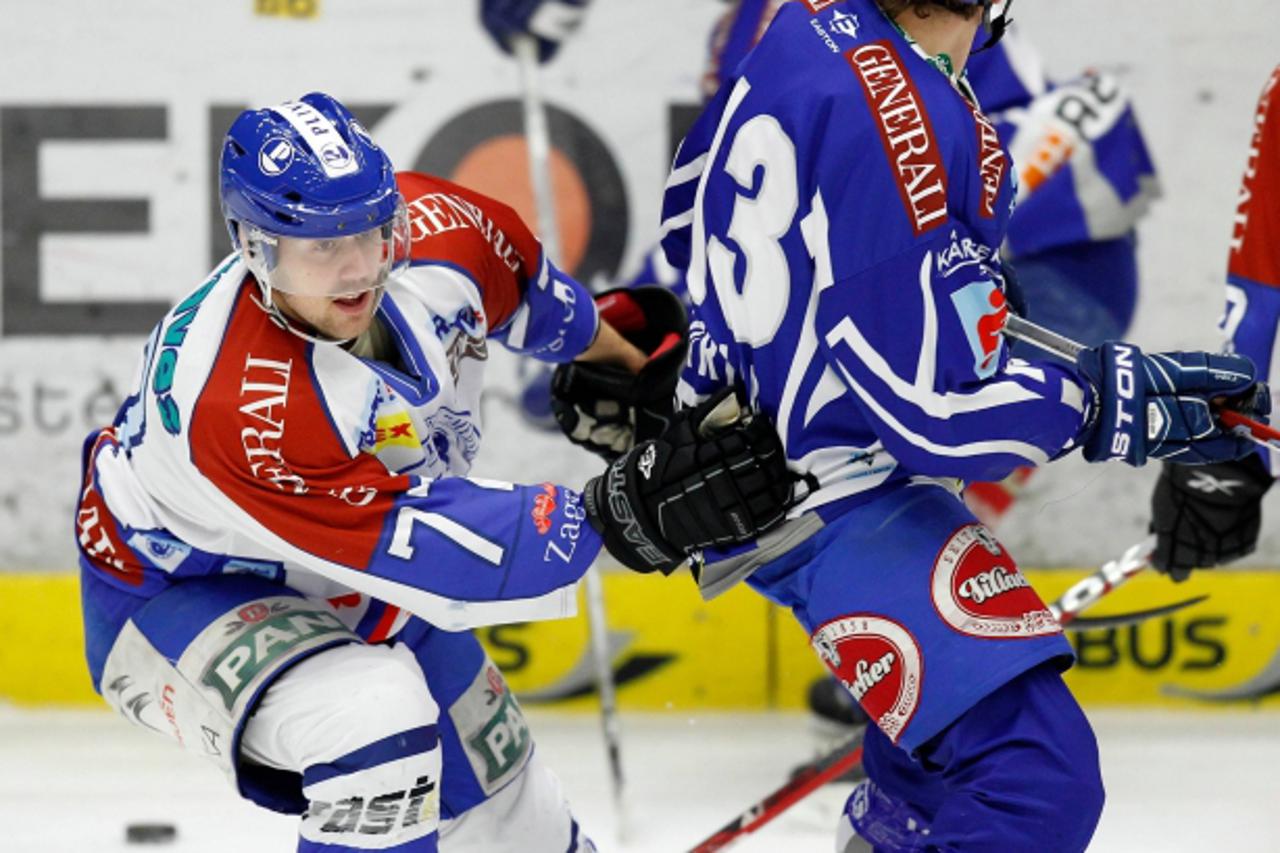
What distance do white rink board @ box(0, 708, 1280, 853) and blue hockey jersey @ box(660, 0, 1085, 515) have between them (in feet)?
4.59

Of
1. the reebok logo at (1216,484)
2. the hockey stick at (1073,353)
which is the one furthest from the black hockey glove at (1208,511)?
the hockey stick at (1073,353)

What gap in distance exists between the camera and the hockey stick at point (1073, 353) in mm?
2055

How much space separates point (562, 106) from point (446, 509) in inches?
71.1

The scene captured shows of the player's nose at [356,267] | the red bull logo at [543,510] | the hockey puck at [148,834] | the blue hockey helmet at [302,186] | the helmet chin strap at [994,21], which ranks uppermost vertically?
the helmet chin strap at [994,21]

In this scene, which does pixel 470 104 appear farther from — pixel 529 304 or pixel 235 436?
pixel 235 436

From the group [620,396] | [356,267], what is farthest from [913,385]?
[620,396]

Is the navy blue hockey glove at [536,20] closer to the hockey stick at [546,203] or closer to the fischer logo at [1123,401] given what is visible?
the hockey stick at [546,203]

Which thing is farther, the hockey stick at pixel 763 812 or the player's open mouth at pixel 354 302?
the hockey stick at pixel 763 812

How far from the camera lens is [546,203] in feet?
12.2

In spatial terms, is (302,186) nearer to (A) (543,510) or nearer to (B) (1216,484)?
(A) (543,510)

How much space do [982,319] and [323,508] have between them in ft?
2.38

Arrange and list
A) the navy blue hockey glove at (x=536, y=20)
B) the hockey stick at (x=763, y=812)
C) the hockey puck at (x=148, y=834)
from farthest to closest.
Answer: the navy blue hockey glove at (x=536, y=20) → the hockey puck at (x=148, y=834) → the hockey stick at (x=763, y=812)

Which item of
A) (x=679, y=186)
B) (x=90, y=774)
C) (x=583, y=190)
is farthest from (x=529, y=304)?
Result: (x=90, y=774)

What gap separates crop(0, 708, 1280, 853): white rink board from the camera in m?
3.29
